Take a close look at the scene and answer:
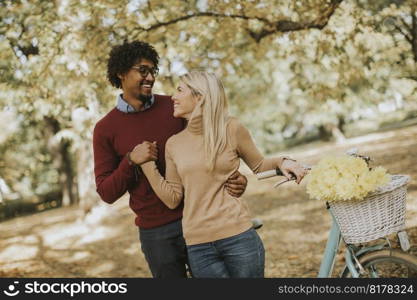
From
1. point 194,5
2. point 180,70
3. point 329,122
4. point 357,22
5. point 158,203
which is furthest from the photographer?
point 329,122

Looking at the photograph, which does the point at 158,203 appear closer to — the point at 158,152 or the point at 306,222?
the point at 158,152

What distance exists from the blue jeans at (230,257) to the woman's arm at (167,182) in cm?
30

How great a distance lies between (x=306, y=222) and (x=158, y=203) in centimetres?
655

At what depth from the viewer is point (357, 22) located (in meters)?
6.17

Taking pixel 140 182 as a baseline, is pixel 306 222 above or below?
below

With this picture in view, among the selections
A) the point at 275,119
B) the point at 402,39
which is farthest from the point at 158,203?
the point at 275,119

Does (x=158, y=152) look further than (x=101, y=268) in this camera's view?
No

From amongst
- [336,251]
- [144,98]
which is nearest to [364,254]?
[336,251]

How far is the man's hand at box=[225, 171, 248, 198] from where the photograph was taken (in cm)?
253

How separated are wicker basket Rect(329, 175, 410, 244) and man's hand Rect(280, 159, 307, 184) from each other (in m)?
0.25

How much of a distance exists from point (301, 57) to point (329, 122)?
19517 mm

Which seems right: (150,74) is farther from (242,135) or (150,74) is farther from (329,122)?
(329,122)

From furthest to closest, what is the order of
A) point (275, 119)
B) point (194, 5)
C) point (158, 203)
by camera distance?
1. point (275, 119)
2. point (194, 5)
3. point (158, 203)

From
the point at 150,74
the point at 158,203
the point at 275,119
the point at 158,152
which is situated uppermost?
the point at 150,74
